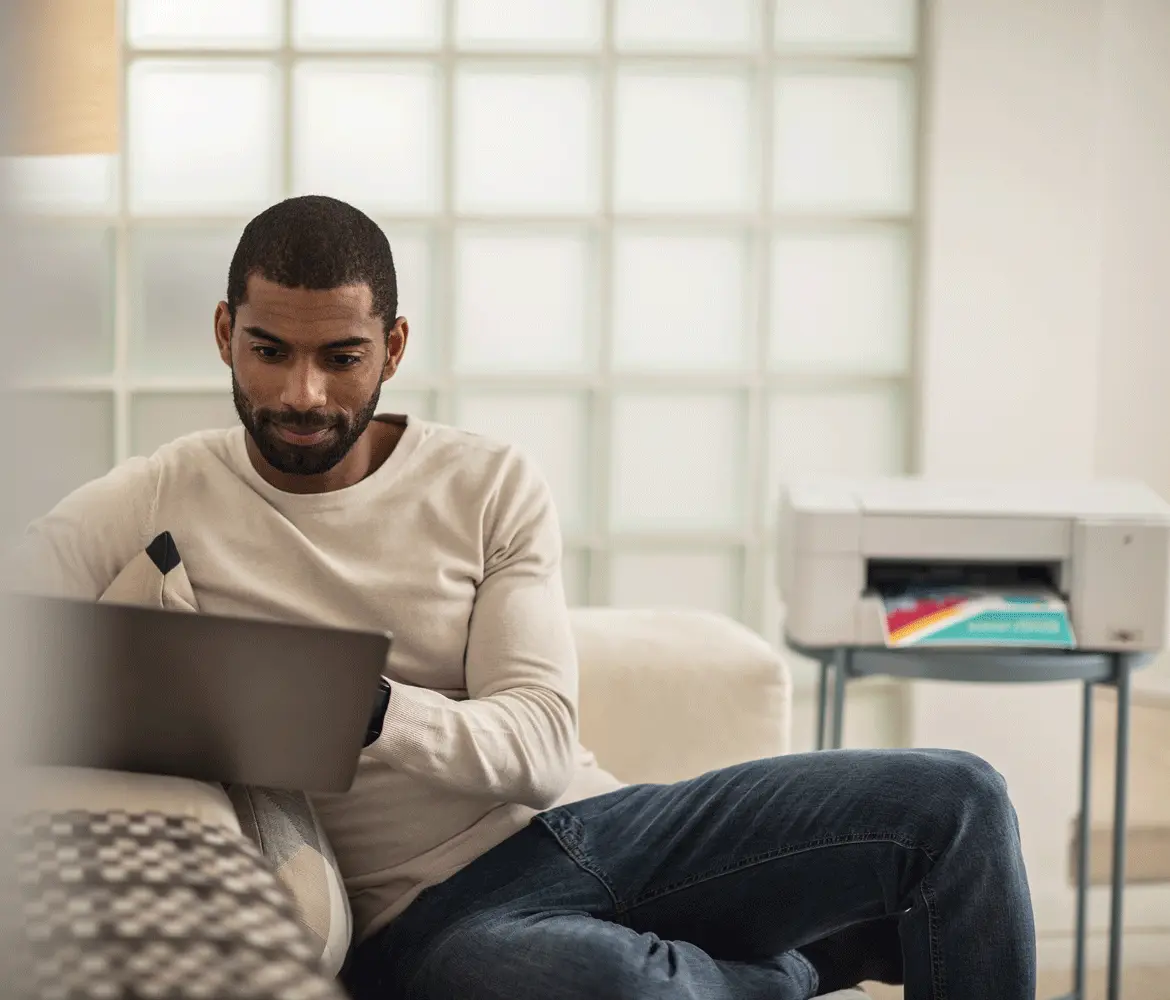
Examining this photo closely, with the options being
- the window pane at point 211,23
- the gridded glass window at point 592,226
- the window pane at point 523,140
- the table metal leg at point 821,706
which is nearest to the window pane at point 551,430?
the gridded glass window at point 592,226

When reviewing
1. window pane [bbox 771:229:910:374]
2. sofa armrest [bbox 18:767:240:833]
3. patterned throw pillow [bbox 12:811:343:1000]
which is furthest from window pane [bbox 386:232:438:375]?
patterned throw pillow [bbox 12:811:343:1000]

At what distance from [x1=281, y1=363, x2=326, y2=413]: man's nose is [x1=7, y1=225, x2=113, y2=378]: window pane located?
1.10 meters

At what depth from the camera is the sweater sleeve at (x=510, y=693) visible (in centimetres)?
128

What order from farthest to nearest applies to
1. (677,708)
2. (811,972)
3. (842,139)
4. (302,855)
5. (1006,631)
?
(842,139) < (1006,631) < (677,708) < (811,972) < (302,855)

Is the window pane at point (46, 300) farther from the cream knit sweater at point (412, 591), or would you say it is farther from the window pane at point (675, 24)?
the window pane at point (675, 24)

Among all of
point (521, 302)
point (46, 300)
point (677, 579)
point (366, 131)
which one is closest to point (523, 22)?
point (366, 131)

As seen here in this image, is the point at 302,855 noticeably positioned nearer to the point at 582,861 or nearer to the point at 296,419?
the point at 582,861

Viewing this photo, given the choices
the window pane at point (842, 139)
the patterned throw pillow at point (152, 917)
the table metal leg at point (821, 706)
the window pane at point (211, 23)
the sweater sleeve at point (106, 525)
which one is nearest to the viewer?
the patterned throw pillow at point (152, 917)

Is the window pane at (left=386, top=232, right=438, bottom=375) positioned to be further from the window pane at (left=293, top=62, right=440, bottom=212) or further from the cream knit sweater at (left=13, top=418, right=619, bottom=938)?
the cream knit sweater at (left=13, top=418, right=619, bottom=938)

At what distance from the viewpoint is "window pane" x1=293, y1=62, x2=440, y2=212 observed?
251 centimetres

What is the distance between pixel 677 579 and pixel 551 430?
378 millimetres

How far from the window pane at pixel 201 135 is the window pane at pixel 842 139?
0.95m

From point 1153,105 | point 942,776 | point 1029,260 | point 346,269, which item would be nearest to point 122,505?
point 346,269

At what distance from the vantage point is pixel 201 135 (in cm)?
249
